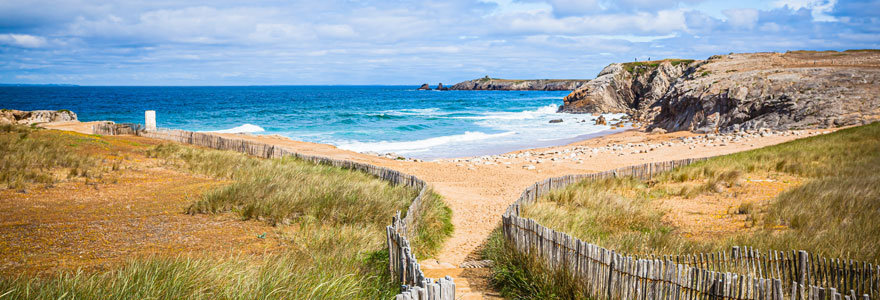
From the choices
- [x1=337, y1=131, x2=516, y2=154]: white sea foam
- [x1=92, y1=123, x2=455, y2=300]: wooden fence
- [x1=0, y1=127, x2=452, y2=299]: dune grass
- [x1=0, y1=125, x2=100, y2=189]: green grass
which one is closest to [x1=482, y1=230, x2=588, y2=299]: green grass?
[x1=92, y1=123, x2=455, y2=300]: wooden fence

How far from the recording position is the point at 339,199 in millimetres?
8578

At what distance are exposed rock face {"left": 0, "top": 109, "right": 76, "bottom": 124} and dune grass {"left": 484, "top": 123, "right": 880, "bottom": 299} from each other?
87.5 feet

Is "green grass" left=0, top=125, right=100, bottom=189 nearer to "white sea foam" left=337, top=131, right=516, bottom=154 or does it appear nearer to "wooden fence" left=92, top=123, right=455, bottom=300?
"wooden fence" left=92, top=123, right=455, bottom=300

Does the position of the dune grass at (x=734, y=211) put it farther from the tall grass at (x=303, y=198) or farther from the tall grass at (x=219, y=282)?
the tall grass at (x=303, y=198)

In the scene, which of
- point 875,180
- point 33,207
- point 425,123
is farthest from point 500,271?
point 425,123

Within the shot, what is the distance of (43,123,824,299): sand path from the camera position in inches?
259

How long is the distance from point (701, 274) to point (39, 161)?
1260cm

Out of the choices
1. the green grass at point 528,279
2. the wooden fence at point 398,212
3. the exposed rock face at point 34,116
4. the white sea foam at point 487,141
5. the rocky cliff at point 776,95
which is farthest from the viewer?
the white sea foam at point 487,141

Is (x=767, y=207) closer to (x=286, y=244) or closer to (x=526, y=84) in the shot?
(x=286, y=244)

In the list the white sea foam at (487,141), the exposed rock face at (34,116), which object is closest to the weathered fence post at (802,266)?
the white sea foam at (487,141)

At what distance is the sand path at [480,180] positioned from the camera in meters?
6.57

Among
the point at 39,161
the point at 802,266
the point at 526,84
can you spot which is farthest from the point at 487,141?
the point at 526,84

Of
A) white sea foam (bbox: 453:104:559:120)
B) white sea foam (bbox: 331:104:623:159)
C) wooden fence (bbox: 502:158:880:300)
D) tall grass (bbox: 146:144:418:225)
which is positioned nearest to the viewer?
wooden fence (bbox: 502:158:880:300)

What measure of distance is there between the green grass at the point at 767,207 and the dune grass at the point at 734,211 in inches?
0.6
